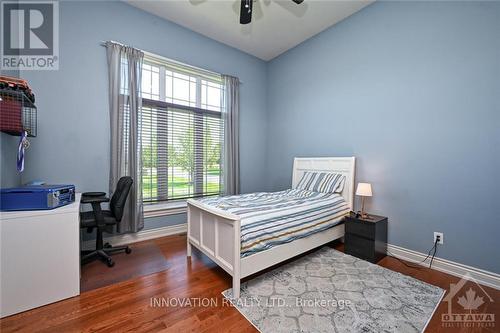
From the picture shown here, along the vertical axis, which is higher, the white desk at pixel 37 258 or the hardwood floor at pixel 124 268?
the white desk at pixel 37 258

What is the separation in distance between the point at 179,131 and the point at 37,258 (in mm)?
2154

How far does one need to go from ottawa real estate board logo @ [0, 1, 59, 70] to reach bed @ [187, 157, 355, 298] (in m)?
2.27

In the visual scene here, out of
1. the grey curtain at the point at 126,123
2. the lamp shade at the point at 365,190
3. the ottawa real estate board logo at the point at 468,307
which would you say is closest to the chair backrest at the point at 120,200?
the grey curtain at the point at 126,123

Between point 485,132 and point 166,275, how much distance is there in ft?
11.0

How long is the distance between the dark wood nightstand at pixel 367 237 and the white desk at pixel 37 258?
277 centimetres

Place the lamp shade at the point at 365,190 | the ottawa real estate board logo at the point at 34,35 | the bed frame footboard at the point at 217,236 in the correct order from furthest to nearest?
the lamp shade at the point at 365,190, the ottawa real estate board logo at the point at 34,35, the bed frame footboard at the point at 217,236

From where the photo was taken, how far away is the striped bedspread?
1790mm

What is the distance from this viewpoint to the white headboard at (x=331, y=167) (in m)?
2.86

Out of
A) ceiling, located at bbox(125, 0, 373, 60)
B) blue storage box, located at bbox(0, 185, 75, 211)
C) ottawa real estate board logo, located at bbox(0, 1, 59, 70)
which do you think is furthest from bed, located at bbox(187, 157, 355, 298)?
ottawa real estate board logo, located at bbox(0, 1, 59, 70)

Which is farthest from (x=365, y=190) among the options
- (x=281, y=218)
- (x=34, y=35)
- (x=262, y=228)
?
(x=34, y=35)

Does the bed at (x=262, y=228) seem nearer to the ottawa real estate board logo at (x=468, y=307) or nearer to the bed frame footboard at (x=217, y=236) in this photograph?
the bed frame footboard at (x=217, y=236)

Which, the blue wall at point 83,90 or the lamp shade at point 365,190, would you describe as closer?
the blue wall at point 83,90

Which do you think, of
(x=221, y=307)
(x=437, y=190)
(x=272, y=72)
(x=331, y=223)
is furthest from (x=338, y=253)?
(x=272, y=72)

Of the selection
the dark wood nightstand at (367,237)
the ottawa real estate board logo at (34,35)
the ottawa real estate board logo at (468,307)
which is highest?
the ottawa real estate board logo at (34,35)
